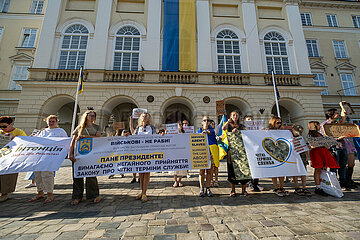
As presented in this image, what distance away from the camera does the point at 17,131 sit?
3820mm

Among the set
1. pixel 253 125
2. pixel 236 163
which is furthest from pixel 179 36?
pixel 236 163

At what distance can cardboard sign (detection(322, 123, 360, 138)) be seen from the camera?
3.88 meters

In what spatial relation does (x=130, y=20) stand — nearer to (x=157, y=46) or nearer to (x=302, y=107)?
(x=157, y=46)

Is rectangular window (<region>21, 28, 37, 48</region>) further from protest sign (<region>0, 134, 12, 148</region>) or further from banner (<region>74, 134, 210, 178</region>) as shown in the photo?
banner (<region>74, 134, 210, 178</region>)

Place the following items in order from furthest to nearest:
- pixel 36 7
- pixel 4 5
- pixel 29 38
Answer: pixel 36 7 → pixel 4 5 → pixel 29 38

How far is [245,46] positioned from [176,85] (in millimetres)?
7112

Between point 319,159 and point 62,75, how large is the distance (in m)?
14.8

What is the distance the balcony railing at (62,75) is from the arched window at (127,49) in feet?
9.33

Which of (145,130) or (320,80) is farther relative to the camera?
(320,80)

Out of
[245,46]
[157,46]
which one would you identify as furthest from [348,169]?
[157,46]

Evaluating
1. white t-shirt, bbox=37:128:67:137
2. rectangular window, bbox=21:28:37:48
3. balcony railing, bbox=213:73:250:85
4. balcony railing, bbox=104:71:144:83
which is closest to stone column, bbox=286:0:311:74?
balcony railing, bbox=213:73:250:85

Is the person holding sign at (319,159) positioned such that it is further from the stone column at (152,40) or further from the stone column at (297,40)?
the stone column at (297,40)

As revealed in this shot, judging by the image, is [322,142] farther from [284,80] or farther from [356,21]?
[356,21]

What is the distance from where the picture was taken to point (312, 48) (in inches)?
648
